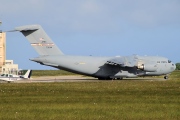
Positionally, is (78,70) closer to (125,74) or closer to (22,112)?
(125,74)

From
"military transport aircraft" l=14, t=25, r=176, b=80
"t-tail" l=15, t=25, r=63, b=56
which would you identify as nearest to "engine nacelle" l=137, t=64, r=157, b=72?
"military transport aircraft" l=14, t=25, r=176, b=80

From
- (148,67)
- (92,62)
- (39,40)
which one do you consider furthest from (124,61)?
(39,40)

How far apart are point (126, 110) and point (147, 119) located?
3.69 meters

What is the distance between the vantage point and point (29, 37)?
7525cm

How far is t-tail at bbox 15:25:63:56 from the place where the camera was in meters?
74.7

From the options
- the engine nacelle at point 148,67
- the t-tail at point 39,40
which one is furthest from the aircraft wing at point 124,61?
the t-tail at point 39,40

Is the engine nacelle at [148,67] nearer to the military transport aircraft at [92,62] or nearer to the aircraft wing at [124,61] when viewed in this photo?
the military transport aircraft at [92,62]

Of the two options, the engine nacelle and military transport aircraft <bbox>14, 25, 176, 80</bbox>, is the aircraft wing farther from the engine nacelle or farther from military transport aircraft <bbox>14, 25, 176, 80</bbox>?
the engine nacelle

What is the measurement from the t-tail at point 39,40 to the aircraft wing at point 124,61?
7.71m

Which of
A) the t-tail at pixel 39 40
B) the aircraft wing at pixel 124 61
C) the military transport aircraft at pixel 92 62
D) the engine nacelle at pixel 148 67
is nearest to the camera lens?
the military transport aircraft at pixel 92 62

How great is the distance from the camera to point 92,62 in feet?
250

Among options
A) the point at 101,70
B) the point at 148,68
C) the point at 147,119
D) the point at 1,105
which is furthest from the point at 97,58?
the point at 147,119

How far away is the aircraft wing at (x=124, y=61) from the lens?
7650 centimetres

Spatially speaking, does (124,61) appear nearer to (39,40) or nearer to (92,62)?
(92,62)
